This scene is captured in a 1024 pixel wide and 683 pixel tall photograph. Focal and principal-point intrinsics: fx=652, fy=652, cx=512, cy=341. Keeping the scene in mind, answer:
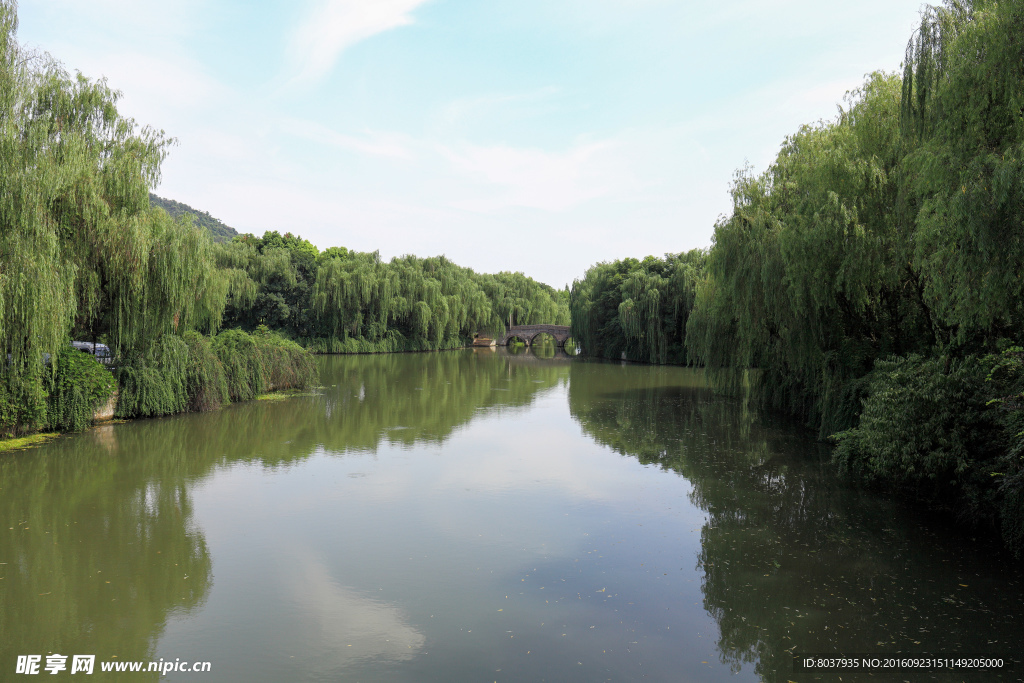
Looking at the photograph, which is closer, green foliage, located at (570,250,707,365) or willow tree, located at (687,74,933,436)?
willow tree, located at (687,74,933,436)

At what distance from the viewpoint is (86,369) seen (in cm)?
1380

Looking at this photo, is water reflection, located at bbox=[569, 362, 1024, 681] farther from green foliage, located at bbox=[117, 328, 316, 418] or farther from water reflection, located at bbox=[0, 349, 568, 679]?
green foliage, located at bbox=[117, 328, 316, 418]

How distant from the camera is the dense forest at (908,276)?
22.3 feet

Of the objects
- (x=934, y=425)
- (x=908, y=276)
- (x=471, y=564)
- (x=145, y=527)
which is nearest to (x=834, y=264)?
(x=908, y=276)

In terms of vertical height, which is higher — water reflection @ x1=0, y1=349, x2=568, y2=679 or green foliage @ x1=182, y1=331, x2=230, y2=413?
green foliage @ x1=182, y1=331, x2=230, y2=413

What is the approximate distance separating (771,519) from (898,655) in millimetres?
3621

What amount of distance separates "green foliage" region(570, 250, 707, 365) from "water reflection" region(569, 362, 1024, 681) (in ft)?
74.2

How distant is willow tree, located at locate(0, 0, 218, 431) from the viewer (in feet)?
36.1

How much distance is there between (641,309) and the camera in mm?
37969

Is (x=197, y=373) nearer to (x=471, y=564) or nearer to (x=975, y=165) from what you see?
(x=471, y=564)

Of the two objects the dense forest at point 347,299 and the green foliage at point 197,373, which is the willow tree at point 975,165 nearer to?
the green foliage at point 197,373

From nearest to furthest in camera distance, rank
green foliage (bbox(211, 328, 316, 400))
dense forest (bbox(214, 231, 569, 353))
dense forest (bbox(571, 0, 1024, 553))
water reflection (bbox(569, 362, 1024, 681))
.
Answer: water reflection (bbox(569, 362, 1024, 681)) → dense forest (bbox(571, 0, 1024, 553)) → green foliage (bbox(211, 328, 316, 400)) → dense forest (bbox(214, 231, 569, 353))

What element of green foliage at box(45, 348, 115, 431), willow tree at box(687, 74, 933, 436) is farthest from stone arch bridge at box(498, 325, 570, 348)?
green foliage at box(45, 348, 115, 431)

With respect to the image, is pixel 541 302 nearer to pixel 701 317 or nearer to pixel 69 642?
pixel 701 317
